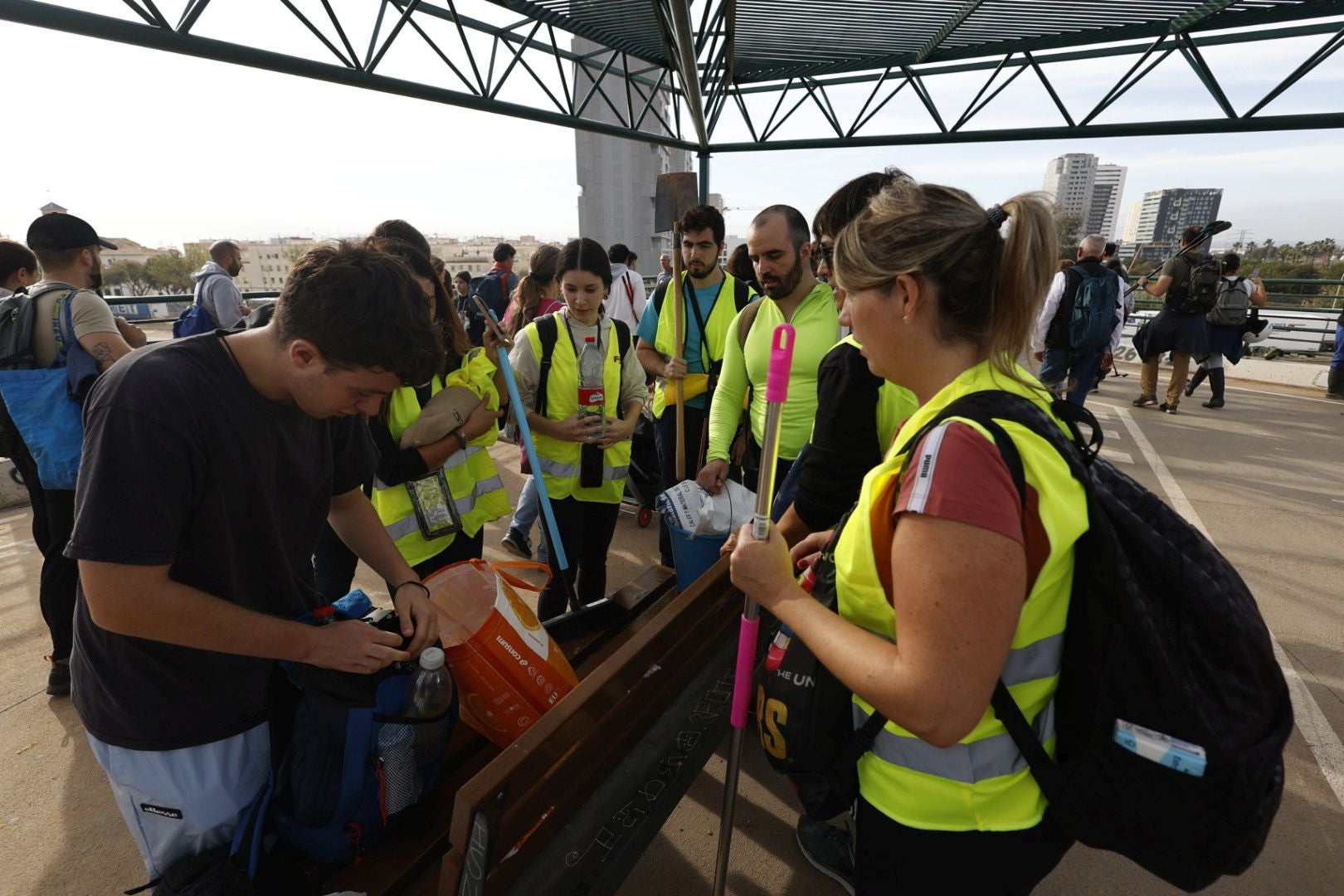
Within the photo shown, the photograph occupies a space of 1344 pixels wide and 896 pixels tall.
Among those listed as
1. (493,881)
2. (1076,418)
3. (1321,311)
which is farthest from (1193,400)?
(493,881)

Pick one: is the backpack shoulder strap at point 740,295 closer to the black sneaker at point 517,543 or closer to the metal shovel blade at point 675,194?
the metal shovel blade at point 675,194

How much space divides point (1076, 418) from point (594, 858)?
1.27 meters

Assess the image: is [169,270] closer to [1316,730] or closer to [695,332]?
[695,332]

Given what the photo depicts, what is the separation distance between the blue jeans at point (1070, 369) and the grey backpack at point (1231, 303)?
2230mm

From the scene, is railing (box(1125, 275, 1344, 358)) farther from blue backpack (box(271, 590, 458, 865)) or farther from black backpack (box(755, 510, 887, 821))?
blue backpack (box(271, 590, 458, 865))

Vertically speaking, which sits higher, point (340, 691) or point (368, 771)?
point (340, 691)

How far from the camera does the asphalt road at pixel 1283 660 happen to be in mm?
2072

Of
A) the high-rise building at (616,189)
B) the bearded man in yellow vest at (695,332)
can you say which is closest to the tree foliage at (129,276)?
the high-rise building at (616,189)

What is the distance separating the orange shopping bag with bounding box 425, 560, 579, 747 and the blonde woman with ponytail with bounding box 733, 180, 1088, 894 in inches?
29.5

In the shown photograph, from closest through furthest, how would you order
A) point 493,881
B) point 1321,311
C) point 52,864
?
point 493,881, point 52,864, point 1321,311

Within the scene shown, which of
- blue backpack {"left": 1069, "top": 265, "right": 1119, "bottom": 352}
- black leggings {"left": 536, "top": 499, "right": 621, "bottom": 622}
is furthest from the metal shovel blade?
blue backpack {"left": 1069, "top": 265, "right": 1119, "bottom": 352}

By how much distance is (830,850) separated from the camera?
2.09m

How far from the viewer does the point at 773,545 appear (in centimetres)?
117

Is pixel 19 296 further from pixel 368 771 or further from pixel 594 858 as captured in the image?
pixel 594 858
